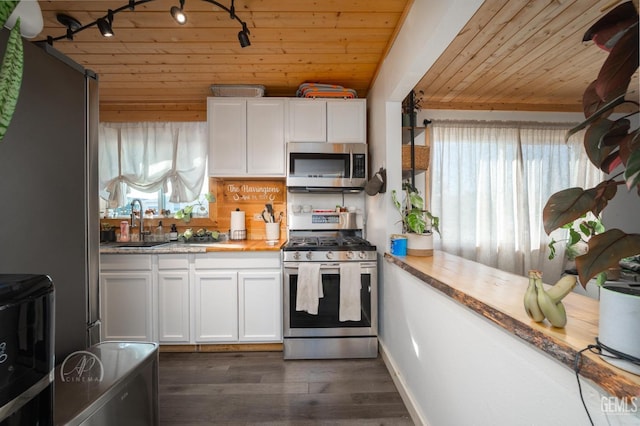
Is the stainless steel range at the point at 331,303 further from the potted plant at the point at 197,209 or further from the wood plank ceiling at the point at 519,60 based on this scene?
the wood plank ceiling at the point at 519,60

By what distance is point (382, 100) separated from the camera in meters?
2.25

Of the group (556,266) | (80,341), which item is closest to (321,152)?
(80,341)

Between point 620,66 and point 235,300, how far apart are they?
95.9 inches

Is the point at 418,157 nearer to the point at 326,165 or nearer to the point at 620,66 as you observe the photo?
the point at 326,165

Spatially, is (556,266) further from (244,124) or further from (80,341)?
(80,341)

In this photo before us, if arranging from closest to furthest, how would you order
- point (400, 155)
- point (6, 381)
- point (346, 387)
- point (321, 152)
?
point (6, 381) → point (346, 387) → point (400, 155) → point (321, 152)

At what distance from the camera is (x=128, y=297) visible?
91.0 inches

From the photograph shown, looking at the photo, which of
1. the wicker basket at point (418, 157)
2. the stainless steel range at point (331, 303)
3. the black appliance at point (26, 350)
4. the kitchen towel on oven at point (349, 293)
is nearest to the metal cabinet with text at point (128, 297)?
the stainless steel range at point (331, 303)

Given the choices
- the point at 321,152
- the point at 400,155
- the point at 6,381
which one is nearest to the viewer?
the point at 6,381

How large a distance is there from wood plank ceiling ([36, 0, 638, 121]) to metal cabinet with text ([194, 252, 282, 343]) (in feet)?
5.29

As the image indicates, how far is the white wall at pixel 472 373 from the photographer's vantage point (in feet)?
2.31

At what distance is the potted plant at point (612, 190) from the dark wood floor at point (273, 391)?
4.60ft

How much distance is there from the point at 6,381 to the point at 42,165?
0.73m

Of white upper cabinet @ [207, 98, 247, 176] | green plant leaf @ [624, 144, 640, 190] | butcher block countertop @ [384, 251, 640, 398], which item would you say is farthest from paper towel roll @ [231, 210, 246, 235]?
green plant leaf @ [624, 144, 640, 190]
